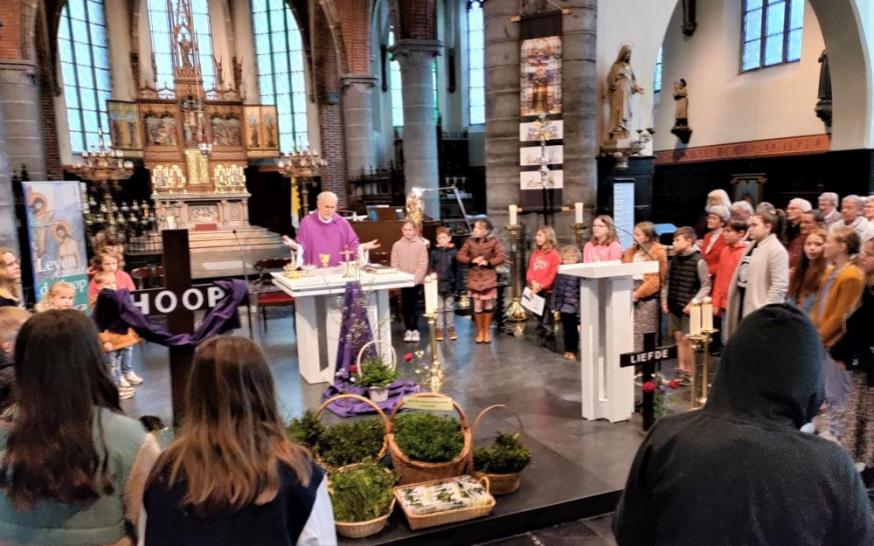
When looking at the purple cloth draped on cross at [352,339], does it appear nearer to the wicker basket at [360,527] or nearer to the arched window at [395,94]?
the wicker basket at [360,527]

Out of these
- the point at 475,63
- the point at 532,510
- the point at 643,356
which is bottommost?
the point at 532,510

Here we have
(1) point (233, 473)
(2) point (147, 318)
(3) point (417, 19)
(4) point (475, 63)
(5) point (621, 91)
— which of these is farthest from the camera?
(4) point (475, 63)

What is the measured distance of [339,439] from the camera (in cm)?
364

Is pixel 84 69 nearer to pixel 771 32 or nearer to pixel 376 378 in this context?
pixel 376 378

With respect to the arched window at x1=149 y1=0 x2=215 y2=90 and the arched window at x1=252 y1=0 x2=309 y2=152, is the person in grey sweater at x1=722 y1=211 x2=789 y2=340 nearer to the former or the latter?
the arched window at x1=252 y1=0 x2=309 y2=152

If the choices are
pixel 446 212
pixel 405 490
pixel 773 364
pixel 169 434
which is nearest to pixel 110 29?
pixel 446 212

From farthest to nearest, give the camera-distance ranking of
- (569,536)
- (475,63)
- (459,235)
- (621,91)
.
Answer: (475,63) → (459,235) → (621,91) → (569,536)

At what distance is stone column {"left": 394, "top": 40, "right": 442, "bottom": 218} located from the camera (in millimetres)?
13148

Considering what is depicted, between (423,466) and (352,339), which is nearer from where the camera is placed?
(423,466)

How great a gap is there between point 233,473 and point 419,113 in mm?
12371

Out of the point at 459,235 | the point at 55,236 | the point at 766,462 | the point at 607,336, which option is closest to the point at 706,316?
the point at 607,336

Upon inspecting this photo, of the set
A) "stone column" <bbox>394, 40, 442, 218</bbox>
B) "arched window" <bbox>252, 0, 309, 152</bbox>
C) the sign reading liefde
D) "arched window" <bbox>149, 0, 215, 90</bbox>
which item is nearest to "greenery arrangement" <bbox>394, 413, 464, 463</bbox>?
the sign reading liefde

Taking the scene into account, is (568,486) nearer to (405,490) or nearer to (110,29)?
(405,490)

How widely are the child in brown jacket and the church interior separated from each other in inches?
1.7
